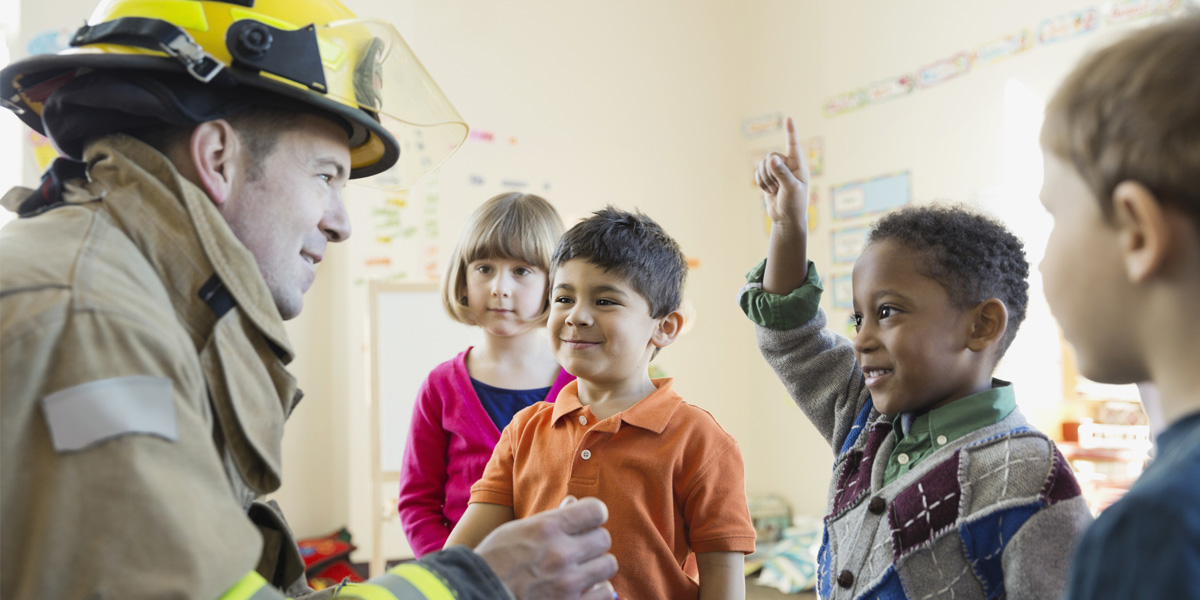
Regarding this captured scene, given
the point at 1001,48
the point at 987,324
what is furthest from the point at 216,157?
the point at 1001,48

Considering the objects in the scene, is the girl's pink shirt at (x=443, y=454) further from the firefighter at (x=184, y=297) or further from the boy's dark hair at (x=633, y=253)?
the firefighter at (x=184, y=297)

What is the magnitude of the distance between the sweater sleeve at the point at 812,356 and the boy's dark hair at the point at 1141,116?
77 centimetres

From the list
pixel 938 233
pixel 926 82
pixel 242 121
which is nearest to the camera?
pixel 242 121

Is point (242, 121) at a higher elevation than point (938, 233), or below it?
higher

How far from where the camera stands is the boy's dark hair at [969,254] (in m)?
1.26

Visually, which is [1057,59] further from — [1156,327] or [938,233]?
[1156,327]

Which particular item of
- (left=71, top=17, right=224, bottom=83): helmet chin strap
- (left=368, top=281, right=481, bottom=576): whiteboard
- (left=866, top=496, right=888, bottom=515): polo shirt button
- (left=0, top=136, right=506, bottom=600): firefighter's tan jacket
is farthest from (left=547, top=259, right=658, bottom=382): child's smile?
(left=368, top=281, right=481, bottom=576): whiteboard

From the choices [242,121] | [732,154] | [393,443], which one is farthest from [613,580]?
[732,154]

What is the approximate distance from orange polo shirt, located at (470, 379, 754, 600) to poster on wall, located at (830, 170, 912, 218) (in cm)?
334

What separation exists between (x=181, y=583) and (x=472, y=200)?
13.2 ft

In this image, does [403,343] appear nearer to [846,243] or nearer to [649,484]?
[846,243]

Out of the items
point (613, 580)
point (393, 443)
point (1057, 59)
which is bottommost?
point (393, 443)

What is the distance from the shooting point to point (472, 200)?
15.4 feet

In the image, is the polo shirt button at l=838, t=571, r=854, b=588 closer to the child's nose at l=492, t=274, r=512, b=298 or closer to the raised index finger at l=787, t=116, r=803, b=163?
the raised index finger at l=787, t=116, r=803, b=163
